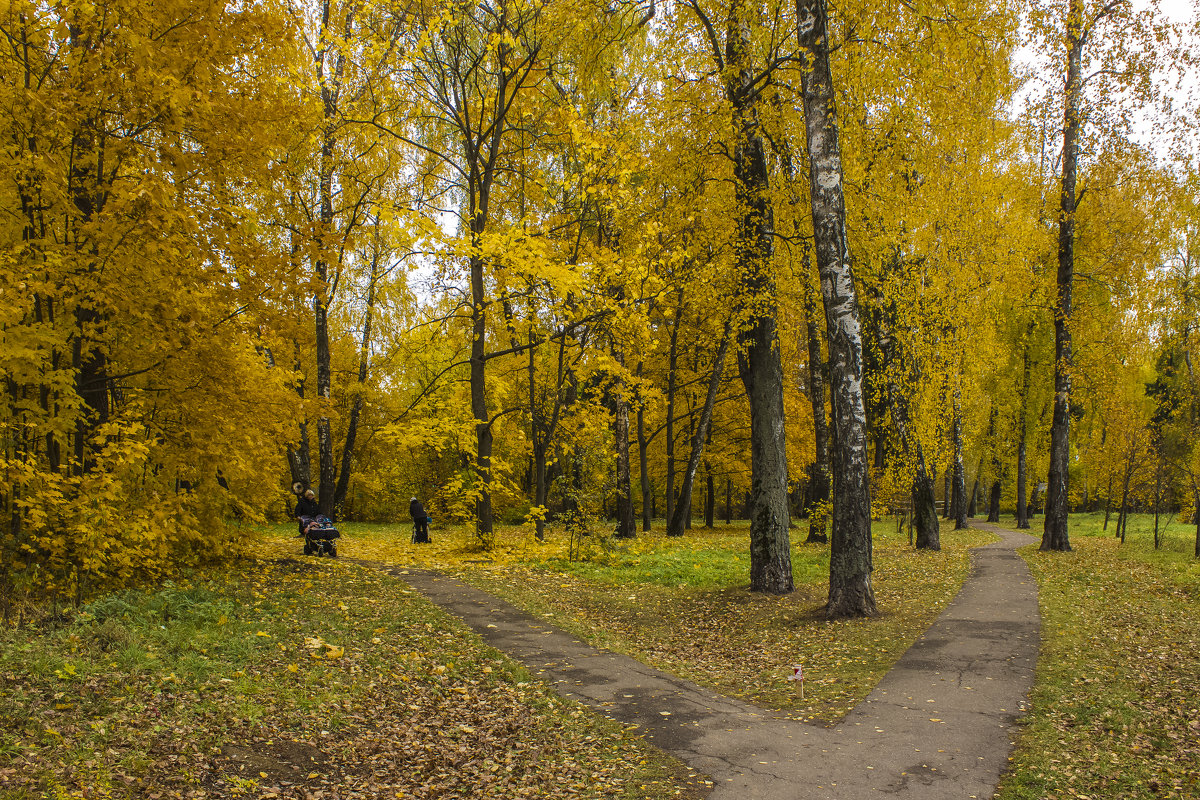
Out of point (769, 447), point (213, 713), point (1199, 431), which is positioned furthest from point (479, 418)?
point (1199, 431)

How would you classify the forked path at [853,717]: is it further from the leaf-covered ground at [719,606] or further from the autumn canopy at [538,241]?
the autumn canopy at [538,241]

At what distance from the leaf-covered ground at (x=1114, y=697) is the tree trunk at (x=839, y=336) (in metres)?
2.30

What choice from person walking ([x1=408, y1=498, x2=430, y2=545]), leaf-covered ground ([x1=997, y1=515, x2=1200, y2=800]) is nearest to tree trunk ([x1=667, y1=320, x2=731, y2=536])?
person walking ([x1=408, y1=498, x2=430, y2=545])

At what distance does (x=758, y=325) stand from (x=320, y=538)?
8.98 meters

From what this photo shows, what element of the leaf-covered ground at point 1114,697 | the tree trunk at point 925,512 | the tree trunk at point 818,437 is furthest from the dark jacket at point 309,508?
the tree trunk at point 925,512

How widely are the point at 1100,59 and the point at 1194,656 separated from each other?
42.5 feet

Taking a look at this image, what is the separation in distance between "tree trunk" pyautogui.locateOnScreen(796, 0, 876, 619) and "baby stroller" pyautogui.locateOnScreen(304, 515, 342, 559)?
9057 mm

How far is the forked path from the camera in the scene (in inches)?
177

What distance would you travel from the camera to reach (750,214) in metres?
10.7

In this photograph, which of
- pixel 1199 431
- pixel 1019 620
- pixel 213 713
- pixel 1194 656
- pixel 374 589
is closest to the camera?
pixel 213 713

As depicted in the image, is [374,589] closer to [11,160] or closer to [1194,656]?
[11,160]

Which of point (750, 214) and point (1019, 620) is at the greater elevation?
point (750, 214)

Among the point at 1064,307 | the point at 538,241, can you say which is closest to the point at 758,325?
the point at 538,241

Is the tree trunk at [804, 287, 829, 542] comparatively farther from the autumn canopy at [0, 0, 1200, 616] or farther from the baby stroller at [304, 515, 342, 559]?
the baby stroller at [304, 515, 342, 559]
